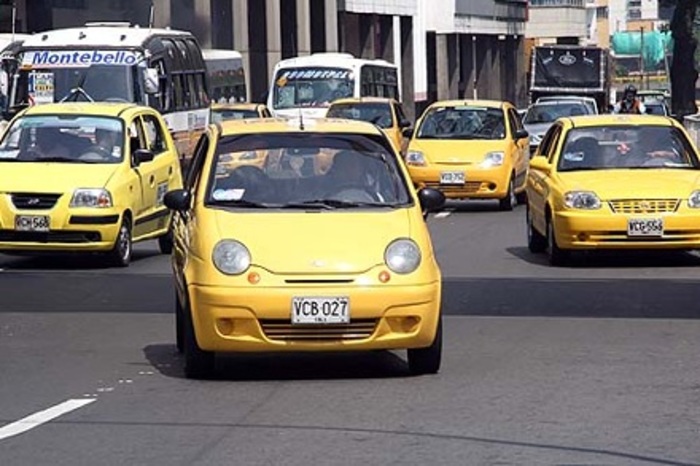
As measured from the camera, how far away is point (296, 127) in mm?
12383

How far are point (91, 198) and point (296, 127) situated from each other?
262 inches

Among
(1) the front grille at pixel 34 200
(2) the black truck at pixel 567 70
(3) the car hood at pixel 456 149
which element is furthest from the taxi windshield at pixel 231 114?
(2) the black truck at pixel 567 70

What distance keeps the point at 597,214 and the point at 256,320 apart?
25.5 feet

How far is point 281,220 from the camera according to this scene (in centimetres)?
1145

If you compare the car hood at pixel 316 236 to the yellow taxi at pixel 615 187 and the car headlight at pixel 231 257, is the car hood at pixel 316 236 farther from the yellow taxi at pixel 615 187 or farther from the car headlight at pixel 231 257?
the yellow taxi at pixel 615 187

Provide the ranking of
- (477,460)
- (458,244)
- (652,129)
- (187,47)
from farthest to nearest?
1. (187,47)
2. (458,244)
3. (652,129)
4. (477,460)

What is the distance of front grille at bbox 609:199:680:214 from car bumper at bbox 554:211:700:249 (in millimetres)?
56

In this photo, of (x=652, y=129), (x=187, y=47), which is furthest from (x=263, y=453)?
(x=187, y=47)

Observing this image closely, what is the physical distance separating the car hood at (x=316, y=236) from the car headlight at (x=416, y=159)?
1571cm

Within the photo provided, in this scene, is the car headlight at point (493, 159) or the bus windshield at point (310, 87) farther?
the bus windshield at point (310, 87)

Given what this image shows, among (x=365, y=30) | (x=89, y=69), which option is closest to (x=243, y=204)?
(x=89, y=69)

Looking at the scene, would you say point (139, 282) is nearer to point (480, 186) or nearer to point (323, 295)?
point (323, 295)

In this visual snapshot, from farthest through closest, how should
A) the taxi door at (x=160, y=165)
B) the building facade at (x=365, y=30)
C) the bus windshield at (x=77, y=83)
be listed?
the building facade at (x=365, y=30) → the bus windshield at (x=77, y=83) → the taxi door at (x=160, y=165)

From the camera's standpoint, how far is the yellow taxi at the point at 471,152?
2717cm
